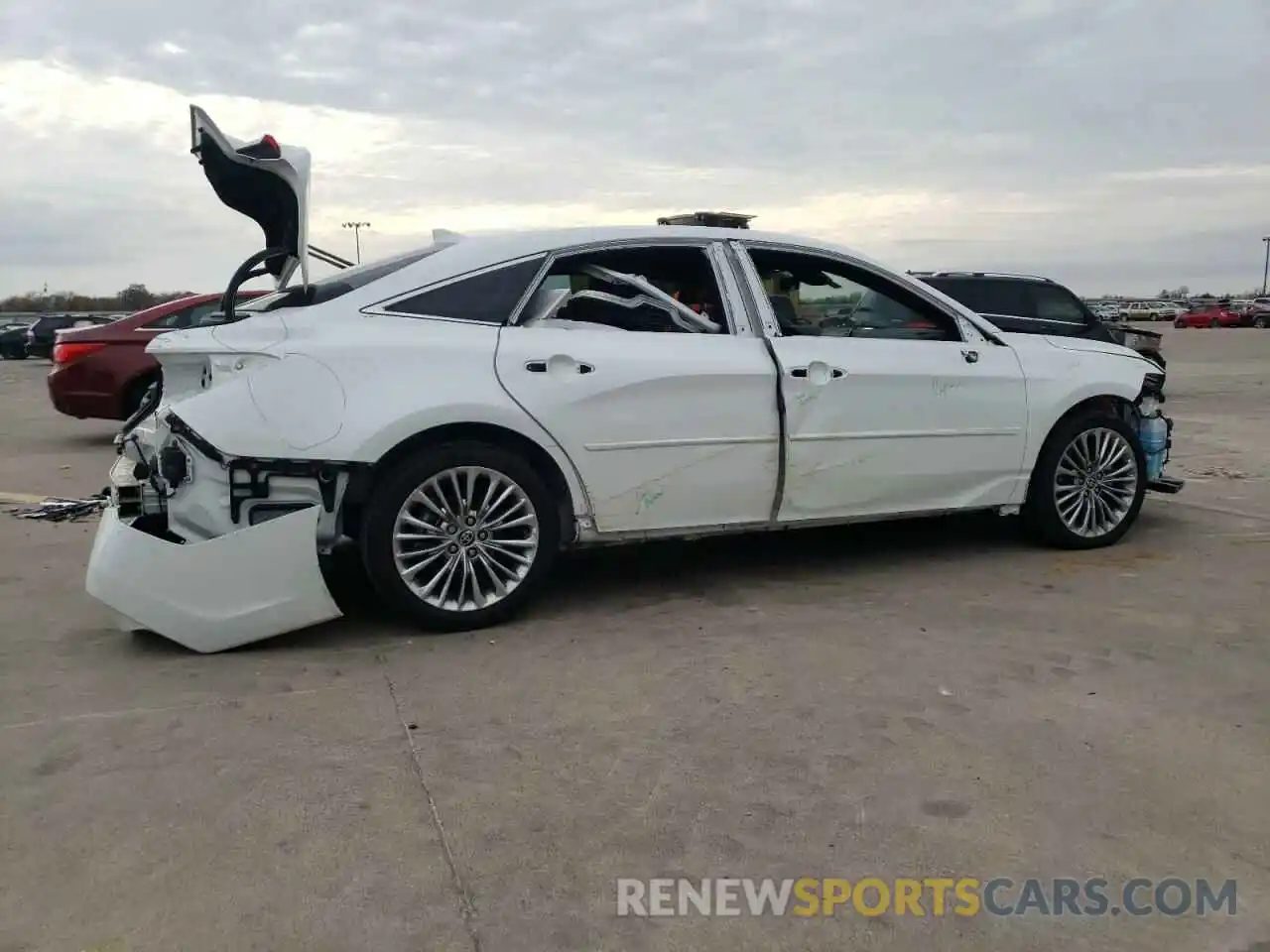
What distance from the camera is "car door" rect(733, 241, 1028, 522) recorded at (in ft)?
15.9

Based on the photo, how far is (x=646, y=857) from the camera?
103 inches

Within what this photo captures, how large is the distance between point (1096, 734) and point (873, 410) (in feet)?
6.62

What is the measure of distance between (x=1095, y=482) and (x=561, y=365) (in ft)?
9.86

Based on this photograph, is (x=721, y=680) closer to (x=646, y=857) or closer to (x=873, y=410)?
(x=646, y=857)

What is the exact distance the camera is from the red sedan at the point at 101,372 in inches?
398

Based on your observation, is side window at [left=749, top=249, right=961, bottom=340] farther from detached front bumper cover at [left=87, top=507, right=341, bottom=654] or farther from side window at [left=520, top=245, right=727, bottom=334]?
detached front bumper cover at [left=87, top=507, right=341, bottom=654]

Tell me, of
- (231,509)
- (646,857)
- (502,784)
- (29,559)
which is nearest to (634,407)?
(231,509)

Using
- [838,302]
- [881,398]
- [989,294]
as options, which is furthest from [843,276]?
[989,294]

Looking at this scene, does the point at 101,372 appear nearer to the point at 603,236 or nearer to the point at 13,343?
the point at 603,236

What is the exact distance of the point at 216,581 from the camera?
4.03m

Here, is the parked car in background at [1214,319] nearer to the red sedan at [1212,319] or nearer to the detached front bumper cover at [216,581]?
the red sedan at [1212,319]

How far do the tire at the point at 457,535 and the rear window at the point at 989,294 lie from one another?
7408mm

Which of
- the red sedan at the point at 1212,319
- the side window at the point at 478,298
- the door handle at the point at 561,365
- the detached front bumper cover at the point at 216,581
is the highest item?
the red sedan at the point at 1212,319

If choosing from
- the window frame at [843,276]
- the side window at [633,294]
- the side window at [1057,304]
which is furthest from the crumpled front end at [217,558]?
the side window at [1057,304]
